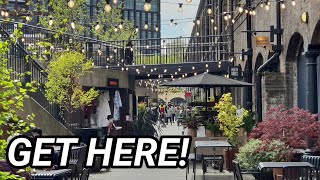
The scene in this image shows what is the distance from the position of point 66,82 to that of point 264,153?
9.97 metres

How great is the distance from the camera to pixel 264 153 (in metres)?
10.6

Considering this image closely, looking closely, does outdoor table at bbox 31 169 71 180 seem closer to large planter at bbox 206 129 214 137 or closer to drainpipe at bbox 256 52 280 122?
large planter at bbox 206 129 214 137

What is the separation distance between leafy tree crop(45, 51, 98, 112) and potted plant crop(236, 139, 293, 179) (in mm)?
8735

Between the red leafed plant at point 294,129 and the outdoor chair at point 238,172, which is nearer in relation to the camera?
the outdoor chair at point 238,172

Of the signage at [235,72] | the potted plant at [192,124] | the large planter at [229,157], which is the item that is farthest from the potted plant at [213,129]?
the signage at [235,72]

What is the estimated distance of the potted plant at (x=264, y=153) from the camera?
1033 centimetres

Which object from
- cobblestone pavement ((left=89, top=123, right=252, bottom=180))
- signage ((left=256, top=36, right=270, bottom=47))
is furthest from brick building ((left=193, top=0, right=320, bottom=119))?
cobblestone pavement ((left=89, top=123, right=252, bottom=180))

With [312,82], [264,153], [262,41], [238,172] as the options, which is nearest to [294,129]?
[264,153]

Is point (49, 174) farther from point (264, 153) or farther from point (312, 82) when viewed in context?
point (312, 82)

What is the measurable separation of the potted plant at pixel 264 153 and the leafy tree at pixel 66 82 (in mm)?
8735

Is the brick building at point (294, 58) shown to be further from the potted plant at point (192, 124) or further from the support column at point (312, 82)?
the potted plant at point (192, 124)

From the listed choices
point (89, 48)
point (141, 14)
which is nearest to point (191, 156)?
point (89, 48)

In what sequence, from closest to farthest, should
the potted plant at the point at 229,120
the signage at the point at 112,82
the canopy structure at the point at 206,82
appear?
the potted plant at the point at 229,120, the canopy structure at the point at 206,82, the signage at the point at 112,82

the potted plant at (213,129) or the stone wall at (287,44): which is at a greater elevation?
the stone wall at (287,44)
